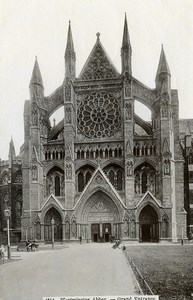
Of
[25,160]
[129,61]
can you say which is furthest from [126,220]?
[129,61]

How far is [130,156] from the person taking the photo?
Answer: 1865 inches

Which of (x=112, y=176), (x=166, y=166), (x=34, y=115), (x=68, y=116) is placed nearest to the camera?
(x=166, y=166)

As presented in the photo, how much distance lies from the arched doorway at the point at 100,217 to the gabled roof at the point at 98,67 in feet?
41.9

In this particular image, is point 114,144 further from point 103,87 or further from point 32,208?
point 32,208

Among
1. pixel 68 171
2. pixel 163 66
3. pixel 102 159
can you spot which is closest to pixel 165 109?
pixel 163 66

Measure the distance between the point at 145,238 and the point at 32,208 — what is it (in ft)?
39.9

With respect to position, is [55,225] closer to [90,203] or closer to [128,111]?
[90,203]

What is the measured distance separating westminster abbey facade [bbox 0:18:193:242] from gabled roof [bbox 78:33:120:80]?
4.3 inches

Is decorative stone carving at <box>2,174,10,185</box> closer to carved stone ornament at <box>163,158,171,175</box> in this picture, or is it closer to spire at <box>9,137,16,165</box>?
spire at <box>9,137,16,165</box>

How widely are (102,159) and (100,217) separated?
6.15 metres

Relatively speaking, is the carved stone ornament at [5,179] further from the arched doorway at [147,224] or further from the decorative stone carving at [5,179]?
the arched doorway at [147,224]

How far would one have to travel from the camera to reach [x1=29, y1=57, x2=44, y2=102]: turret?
1953 inches

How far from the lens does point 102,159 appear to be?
4869 cm

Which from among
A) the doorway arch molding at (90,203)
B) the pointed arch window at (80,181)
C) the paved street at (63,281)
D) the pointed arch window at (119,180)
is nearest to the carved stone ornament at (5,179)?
the pointed arch window at (80,181)
